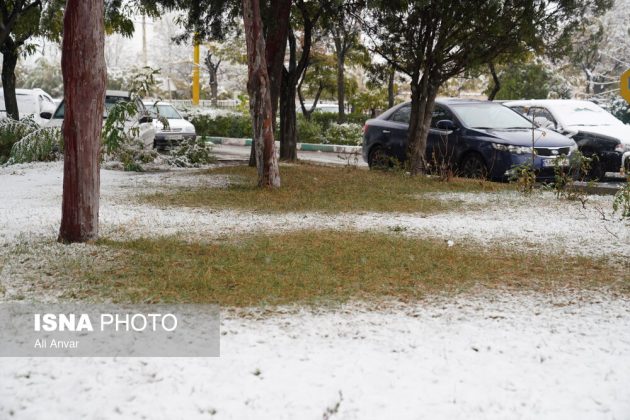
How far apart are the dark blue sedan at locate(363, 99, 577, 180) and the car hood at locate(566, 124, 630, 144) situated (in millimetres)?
1151

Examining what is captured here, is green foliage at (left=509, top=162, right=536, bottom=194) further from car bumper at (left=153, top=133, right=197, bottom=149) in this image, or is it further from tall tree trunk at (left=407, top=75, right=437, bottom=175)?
car bumper at (left=153, top=133, right=197, bottom=149)

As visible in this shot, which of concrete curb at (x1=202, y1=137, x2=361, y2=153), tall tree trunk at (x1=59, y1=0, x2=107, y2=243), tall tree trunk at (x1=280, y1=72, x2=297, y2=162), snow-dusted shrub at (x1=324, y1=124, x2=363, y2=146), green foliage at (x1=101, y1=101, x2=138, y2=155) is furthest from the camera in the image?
snow-dusted shrub at (x1=324, y1=124, x2=363, y2=146)

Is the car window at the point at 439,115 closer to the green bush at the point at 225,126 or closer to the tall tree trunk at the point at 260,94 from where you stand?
the tall tree trunk at the point at 260,94

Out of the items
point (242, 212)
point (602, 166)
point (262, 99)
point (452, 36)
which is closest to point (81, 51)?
point (242, 212)

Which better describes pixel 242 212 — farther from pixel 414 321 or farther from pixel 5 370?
pixel 5 370

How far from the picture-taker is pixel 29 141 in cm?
1530

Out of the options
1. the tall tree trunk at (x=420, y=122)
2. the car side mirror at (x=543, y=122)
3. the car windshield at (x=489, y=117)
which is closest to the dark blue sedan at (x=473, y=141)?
the car windshield at (x=489, y=117)

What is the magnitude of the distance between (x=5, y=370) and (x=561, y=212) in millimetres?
7045

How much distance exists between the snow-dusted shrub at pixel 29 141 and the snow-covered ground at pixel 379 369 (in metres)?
9.84

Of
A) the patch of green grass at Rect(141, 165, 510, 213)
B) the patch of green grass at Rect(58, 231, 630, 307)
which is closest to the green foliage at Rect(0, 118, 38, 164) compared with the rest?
the patch of green grass at Rect(141, 165, 510, 213)

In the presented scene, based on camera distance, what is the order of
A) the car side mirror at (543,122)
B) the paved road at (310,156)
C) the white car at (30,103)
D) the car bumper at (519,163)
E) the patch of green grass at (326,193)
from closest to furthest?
1. the patch of green grass at (326,193)
2. the car bumper at (519,163)
3. the car side mirror at (543,122)
4. the paved road at (310,156)
5. the white car at (30,103)

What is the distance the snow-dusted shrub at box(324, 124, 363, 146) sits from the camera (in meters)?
24.3

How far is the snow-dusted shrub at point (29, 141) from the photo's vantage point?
50.1 feet

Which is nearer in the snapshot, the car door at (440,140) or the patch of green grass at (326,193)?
the patch of green grass at (326,193)
